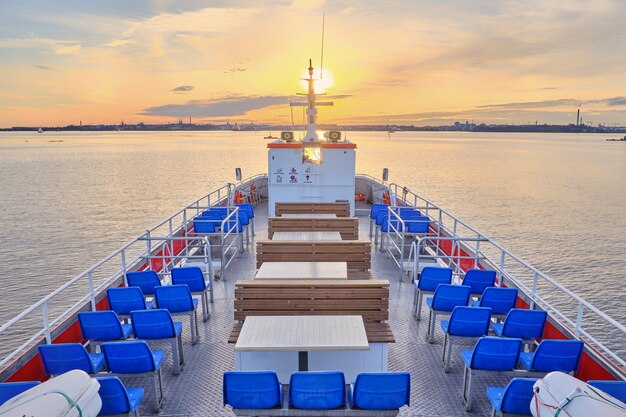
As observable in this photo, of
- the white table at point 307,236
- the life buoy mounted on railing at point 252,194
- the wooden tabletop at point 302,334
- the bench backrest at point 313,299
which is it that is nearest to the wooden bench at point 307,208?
the white table at point 307,236

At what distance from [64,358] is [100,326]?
0.84 metres

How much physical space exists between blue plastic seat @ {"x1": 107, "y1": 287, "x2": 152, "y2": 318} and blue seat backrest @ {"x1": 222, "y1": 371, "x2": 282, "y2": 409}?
2.49 metres

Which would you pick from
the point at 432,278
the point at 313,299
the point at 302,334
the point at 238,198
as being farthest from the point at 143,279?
the point at 238,198

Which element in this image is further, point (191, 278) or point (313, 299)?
point (191, 278)

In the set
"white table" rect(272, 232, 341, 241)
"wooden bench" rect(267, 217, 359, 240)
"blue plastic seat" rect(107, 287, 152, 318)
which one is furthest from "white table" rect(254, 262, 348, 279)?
"wooden bench" rect(267, 217, 359, 240)

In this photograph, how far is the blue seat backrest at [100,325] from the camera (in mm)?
4867

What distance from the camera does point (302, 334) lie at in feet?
13.8

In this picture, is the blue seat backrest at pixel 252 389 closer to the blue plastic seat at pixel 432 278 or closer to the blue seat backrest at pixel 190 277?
the blue seat backrest at pixel 190 277

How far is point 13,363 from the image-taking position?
4301 mm

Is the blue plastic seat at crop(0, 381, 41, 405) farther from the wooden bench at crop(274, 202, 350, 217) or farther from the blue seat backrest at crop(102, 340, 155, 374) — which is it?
the wooden bench at crop(274, 202, 350, 217)

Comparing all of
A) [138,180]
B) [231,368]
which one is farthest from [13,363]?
[138,180]

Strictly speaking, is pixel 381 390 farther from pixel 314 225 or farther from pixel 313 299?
pixel 314 225

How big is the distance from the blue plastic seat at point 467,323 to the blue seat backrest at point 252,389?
2538 millimetres

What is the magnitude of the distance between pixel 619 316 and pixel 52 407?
55.7 feet
